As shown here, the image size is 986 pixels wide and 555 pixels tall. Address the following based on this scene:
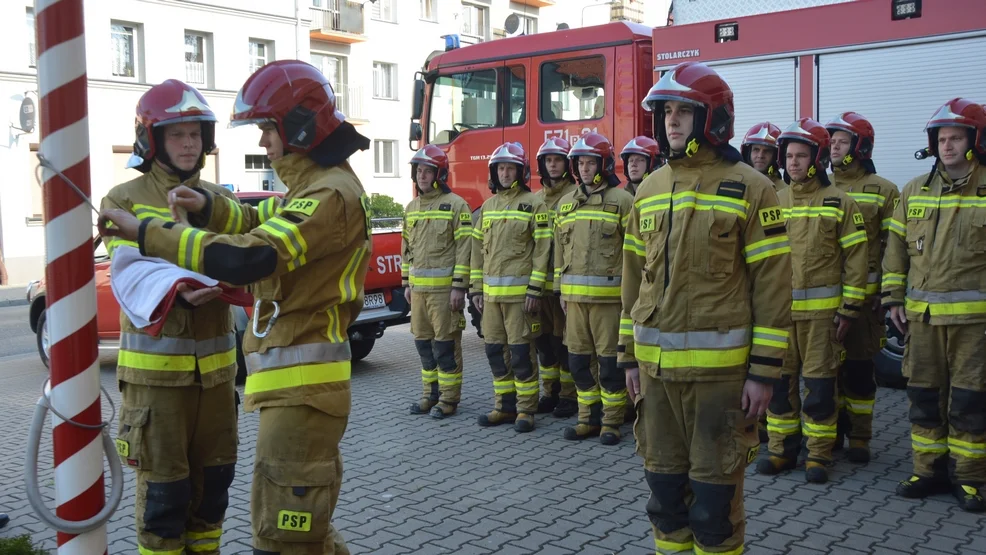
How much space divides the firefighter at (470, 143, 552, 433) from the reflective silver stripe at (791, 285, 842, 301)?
→ 2.21 m

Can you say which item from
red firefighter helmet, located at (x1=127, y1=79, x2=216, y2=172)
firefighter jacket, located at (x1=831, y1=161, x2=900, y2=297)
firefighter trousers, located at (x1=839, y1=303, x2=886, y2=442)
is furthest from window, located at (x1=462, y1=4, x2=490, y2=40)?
red firefighter helmet, located at (x1=127, y1=79, x2=216, y2=172)

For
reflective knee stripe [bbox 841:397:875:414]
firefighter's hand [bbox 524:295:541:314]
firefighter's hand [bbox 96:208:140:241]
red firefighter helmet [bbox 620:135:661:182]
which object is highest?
red firefighter helmet [bbox 620:135:661:182]

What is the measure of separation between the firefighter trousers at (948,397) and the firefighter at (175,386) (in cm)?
414

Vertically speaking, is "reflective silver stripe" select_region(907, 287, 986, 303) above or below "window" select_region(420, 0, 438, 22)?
below

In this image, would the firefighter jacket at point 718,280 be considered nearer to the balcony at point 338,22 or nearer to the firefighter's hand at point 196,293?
the firefighter's hand at point 196,293

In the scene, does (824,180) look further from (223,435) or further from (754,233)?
A: (223,435)

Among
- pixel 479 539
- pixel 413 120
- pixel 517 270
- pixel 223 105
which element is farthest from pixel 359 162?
pixel 479 539

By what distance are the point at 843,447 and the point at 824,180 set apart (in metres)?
2.08

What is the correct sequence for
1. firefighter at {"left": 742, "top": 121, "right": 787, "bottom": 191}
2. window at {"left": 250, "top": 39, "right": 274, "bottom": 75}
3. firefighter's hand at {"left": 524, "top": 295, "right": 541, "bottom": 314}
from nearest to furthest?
firefighter at {"left": 742, "top": 121, "right": 787, "bottom": 191} < firefighter's hand at {"left": 524, "top": 295, "right": 541, "bottom": 314} < window at {"left": 250, "top": 39, "right": 274, "bottom": 75}

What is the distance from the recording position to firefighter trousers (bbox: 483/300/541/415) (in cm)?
775

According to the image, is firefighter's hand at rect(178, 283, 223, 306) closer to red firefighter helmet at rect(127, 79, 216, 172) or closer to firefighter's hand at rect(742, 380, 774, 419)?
red firefighter helmet at rect(127, 79, 216, 172)

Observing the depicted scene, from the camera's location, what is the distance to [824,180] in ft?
20.6

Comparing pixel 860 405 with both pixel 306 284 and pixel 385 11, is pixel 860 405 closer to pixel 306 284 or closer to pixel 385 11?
pixel 306 284

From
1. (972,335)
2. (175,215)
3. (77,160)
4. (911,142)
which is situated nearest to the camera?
(77,160)
